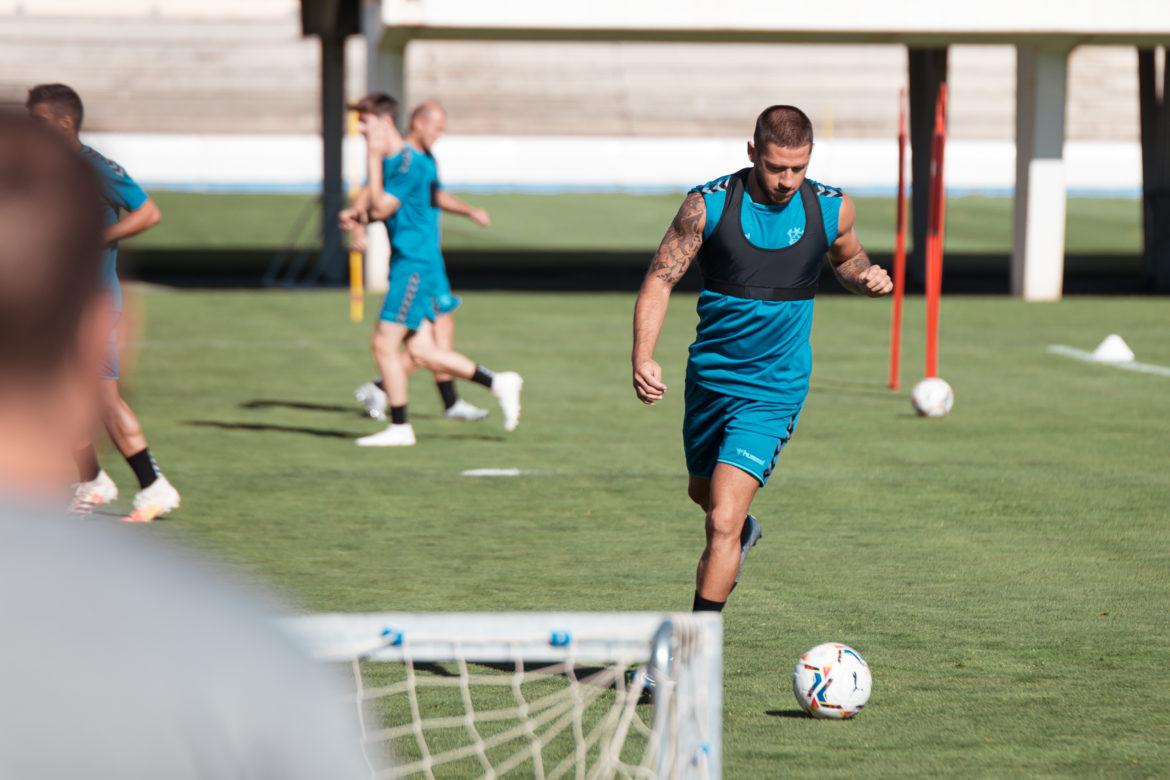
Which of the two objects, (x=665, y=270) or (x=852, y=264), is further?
(x=852, y=264)

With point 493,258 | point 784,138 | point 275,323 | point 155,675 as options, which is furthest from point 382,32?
point 155,675

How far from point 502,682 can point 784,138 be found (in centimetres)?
202

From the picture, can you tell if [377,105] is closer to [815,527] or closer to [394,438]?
[394,438]

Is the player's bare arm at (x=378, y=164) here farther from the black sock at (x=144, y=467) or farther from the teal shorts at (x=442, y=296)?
the black sock at (x=144, y=467)

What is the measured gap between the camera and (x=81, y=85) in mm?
55062

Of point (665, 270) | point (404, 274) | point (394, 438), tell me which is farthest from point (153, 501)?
point (665, 270)

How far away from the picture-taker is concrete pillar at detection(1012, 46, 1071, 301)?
22.3m

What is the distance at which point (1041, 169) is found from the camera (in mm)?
22312

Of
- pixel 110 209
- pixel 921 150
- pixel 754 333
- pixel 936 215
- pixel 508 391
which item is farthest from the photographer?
pixel 921 150

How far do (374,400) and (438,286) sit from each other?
1.74 meters

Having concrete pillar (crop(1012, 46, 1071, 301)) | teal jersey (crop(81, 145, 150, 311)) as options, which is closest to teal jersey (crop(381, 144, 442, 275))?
teal jersey (crop(81, 145, 150, 311))

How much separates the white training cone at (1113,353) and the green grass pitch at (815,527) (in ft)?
1.33

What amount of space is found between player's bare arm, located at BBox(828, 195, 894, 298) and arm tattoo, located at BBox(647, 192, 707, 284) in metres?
0.55

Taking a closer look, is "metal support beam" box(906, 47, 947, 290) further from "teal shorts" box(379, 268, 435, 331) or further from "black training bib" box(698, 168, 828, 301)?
"black training bib" box(698, 168, 828, 301)
